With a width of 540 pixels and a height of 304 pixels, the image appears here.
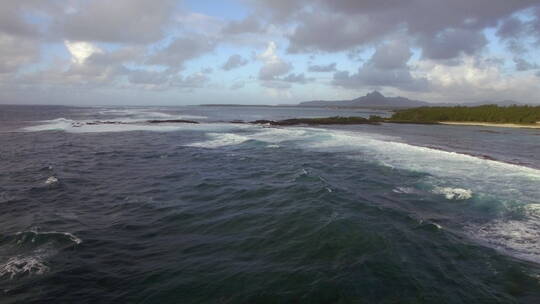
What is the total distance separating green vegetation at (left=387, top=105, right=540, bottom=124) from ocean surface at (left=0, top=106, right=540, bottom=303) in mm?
53839

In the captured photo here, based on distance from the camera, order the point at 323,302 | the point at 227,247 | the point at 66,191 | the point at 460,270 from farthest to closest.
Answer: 1. the point at 66,191
2. the point at 227,247
3. the point at 460,270
4. the point at 323,302

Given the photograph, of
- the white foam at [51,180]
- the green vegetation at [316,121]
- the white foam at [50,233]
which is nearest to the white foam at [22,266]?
the white foam at [50,233]

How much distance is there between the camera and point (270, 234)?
10.6 metres

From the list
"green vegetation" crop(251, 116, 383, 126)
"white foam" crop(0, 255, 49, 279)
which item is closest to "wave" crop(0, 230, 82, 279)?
"white foam" crop(0, 255, 49, 279)

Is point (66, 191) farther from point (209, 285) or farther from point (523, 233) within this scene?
point (523, 233)

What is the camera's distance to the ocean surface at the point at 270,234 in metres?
7.47

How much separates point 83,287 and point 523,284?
403 inches

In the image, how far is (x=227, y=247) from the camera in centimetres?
963

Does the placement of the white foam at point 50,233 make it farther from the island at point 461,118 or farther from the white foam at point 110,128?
the island at point 461,118

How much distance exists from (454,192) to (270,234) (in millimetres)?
9442

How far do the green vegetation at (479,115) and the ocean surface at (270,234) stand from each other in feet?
177

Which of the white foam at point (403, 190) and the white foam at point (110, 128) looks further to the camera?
the white foam at point (110, 128)

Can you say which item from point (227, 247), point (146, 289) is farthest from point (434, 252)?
point (146, 289)

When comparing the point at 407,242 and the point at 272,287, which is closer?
the point at 272,287
